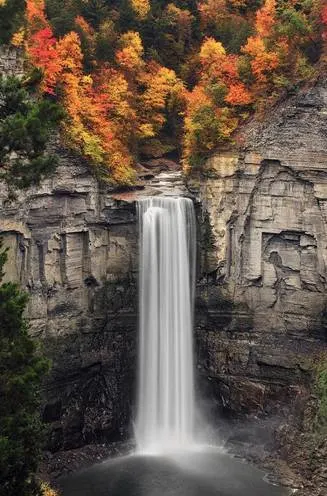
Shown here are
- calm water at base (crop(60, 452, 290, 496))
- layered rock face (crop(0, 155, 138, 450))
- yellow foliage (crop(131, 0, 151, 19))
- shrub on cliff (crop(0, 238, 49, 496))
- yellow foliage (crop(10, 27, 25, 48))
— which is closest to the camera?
shrub on cliff (crop(0, 238, 49, 496))

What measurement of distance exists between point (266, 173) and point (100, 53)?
12329 millimetres

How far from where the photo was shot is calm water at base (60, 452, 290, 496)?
28781 mm

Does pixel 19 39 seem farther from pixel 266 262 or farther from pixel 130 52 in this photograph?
pixel 266 262

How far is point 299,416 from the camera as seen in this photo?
109ft

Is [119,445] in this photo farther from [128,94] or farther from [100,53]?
[100,53]

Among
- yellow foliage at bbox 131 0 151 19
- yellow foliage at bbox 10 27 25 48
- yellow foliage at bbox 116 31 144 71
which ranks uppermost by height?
yellow foliage at bbox 131 0 151 19

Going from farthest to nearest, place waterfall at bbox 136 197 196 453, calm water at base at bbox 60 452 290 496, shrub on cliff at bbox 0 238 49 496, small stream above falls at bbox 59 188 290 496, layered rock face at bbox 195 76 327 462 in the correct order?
waterfall at bbox 136 197 196 453 < small stream above falls at bbox 59 188 290 496 < layered rock face at bbox 195 76 327 462 < calm water at base at bbox 60 452 290 496 < shrub on cliff at bbox 0 238 49 496

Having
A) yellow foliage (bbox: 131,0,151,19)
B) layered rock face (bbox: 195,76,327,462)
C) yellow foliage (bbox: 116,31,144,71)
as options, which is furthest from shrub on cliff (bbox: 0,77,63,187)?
yellow foliage (bbox: 131,0,151,19)

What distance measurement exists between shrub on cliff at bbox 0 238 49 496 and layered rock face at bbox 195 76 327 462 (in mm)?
19380

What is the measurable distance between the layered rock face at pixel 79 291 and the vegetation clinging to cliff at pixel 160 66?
2.37 metres

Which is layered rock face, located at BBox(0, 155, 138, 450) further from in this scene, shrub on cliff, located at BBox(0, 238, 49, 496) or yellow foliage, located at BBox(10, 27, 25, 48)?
shrub on cliff, located at BBox(0, 238, 49, 496)

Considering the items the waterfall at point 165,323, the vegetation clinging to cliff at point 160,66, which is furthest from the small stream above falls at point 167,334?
the vegetation clinging to cliff at point 160,66

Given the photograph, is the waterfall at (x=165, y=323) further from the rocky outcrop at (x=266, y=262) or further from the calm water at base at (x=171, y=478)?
the calm water at base at (x=171, y=478)

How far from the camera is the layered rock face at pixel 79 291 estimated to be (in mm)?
32094
